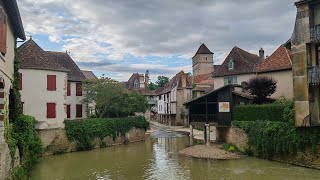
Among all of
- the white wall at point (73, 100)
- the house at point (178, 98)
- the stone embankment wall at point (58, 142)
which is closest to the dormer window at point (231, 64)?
the stone embankment wall at point (58, 142)

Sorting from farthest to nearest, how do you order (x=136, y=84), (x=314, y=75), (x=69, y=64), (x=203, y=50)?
(x=136, y=84) → (x=203, y=50) → (x=69, y=64) → (x=314, y=75)

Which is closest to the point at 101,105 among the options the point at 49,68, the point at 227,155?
the point at 49,68

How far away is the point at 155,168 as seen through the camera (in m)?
24.8

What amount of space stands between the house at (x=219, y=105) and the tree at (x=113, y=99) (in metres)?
9.07

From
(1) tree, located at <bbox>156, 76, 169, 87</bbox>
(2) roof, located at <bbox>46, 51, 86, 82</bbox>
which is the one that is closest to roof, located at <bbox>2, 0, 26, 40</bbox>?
(2) roof, located at <bbox>46, 51, 86, 82</bbox>

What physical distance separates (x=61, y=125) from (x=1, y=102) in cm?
1840

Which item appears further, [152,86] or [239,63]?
[152,86]

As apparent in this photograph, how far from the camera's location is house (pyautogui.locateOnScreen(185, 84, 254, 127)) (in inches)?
1294

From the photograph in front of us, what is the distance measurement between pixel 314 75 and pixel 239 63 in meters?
22.8

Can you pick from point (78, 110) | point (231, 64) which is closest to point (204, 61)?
point (231, 64)

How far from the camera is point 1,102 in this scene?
16078mm

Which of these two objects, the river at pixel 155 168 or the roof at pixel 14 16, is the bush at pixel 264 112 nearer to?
the river at pixel 155 168

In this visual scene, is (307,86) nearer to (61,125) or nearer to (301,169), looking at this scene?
(301,169)

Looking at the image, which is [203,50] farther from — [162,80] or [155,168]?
[155,168]
